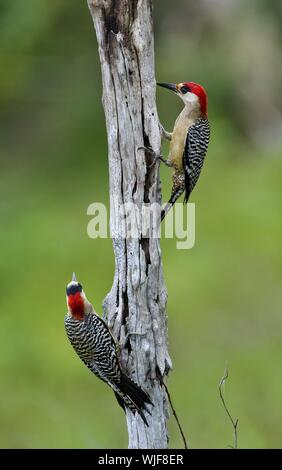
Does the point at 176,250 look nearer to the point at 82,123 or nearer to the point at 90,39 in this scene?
the point at 82,123

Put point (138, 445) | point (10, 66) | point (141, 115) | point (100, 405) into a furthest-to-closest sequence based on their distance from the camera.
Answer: point (10, 66)
point (100, 405)
point (138, 445)
point (141, 115)

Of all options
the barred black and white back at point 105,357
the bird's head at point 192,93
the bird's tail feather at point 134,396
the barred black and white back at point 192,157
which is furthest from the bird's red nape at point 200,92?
the bird's tail feather at point 134,396

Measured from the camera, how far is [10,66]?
49.3 feet

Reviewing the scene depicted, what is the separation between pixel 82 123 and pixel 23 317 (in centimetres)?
473

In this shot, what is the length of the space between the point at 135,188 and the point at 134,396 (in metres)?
1.24

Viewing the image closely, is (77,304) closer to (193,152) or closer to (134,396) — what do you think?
(134,396)

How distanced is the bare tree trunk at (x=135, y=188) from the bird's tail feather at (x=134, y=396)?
2.9 inches

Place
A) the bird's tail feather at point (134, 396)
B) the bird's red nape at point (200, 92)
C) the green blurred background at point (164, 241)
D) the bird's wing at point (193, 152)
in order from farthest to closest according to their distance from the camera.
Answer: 1. the green blurred background at point (164, 241)
2. the bird's wing at point (193, 152)
3. the bird's red nape at point (200, 92)
4. the bird's tail feather at point (134, 396)

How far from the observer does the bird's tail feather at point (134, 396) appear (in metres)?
5.65

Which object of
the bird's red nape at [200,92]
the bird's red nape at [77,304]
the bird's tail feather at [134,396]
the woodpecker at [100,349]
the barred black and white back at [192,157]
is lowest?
the bird's tail feather at [134,396]

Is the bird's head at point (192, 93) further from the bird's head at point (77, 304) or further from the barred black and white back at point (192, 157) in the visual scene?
the bird's head at point (77, 304)

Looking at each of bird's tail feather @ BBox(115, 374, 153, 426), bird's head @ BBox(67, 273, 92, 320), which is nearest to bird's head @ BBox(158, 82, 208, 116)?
bird's head @ BBox(67, 273, 92, 320)

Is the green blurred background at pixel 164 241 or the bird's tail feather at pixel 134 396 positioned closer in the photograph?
the bird's tail feather at pixel 134 396
